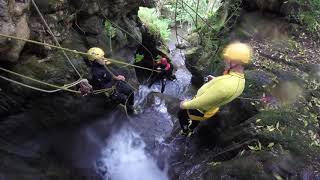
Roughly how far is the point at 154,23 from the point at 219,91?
1208 cm

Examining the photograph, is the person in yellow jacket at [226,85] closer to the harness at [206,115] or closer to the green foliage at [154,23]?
the harness at [206,115]

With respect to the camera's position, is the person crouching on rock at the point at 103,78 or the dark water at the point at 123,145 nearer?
the dark water at the point at 123,145

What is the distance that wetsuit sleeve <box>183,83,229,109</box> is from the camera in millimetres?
5383

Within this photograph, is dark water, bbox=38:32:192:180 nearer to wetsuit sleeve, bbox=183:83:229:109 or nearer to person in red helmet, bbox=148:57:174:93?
person in red helmet, bbox=148:57:174:93

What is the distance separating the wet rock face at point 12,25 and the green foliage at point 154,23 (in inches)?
302

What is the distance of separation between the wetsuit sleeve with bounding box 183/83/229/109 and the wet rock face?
2.93 metres

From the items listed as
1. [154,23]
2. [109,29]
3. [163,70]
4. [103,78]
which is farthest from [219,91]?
[154,23]

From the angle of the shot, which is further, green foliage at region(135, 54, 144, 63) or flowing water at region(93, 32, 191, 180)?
green foliage at region(135, 54, 144, 63)

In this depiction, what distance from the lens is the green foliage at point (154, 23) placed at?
45.7 feet

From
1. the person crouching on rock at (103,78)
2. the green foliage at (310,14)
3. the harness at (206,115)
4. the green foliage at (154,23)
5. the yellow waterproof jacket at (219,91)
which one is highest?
the yellow waterproof jacket at (219,91)

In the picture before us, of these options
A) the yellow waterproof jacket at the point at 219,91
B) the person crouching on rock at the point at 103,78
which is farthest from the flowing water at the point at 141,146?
the yellow waterproof jacket at the point at 219,91

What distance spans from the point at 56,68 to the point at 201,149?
322 centimetres

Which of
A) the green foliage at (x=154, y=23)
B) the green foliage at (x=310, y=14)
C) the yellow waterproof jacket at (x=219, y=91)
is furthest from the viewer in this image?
the green foliage at (x=154, y=23)

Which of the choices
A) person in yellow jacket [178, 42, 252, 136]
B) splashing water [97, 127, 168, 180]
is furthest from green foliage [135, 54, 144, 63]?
person in yellow jacket [178, 42, 252, 136]
